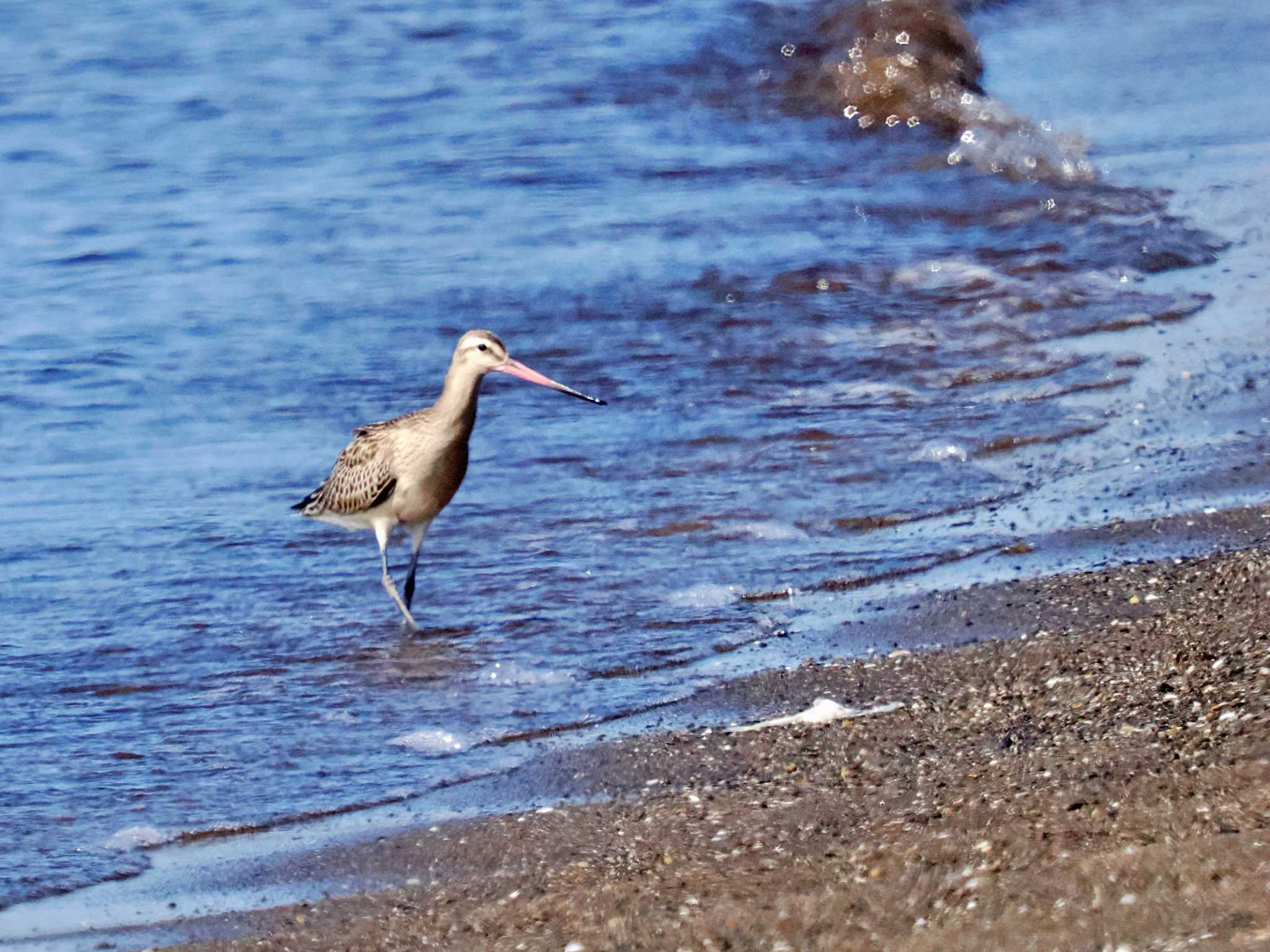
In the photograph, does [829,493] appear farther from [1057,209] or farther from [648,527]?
[1057,209]

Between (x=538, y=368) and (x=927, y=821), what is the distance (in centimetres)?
548

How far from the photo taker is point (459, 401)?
6953 mm

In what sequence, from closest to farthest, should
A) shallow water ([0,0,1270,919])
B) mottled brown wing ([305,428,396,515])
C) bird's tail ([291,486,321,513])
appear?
shallow water ([0,0,1270,919]) < mottled brown wing ([305,428,396,515]) < bird's tail ([291,486,321,513])

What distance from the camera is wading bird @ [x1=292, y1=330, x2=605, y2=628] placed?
6.92 metres

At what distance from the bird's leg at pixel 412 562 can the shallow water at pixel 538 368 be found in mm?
90

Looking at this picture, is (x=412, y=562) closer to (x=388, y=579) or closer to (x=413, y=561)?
(x=413, y=561)

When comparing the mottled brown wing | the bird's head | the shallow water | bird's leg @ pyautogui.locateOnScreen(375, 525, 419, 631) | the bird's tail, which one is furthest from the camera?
the bird's tail

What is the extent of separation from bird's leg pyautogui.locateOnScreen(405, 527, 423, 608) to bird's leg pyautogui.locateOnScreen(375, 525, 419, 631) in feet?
0.11

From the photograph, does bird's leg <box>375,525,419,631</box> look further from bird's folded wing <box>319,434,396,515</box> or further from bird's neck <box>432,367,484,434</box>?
bird's neck <box>432,367,484,434</box>

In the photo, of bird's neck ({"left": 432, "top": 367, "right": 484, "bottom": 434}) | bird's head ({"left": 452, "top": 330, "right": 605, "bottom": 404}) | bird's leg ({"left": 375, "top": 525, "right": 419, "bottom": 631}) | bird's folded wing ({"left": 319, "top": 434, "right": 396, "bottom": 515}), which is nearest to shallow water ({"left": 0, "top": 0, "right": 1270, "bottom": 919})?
bird's leg ({"left": 375, "top": 525, "right": 419, "bottom": 631})

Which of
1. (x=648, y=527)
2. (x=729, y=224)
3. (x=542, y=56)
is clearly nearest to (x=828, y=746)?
(x=648, y=527)

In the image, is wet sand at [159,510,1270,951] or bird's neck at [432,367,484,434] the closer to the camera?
wet sand at [159,510,1270,951]

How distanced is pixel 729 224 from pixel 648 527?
469 centimetres

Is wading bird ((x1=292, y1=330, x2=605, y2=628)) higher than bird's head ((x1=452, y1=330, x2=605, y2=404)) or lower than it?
lower
